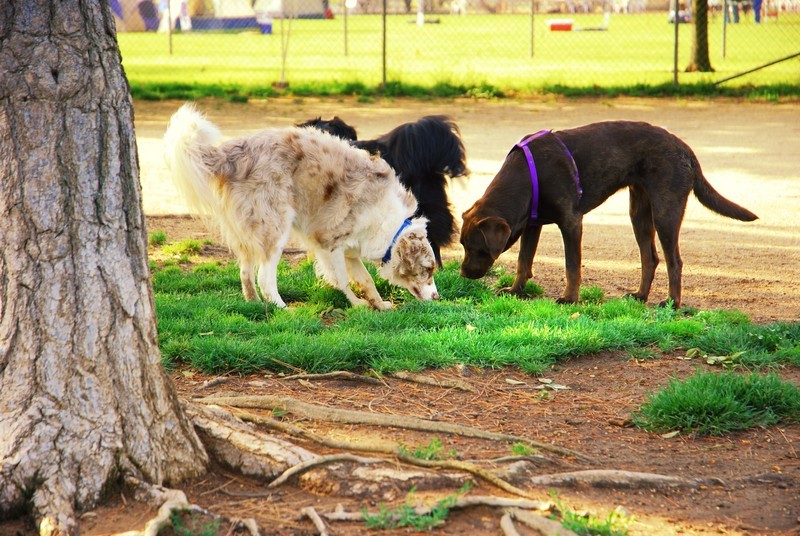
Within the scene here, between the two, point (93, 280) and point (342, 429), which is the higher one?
point (93, 280)

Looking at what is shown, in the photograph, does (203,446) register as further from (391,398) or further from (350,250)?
(350,250)

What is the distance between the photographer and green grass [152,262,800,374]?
497cm

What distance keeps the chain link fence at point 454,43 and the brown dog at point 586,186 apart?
11689 millimetres

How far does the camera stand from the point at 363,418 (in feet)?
13.0

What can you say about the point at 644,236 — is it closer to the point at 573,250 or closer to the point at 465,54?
the point at 573,250

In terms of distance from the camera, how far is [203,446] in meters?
3.42

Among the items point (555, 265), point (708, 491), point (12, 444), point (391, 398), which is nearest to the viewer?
point (12, 444)

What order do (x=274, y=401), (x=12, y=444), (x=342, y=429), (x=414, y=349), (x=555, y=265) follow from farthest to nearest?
(x=555, y=265) < (x=414, y=349) < (x=274, y=401) < (x=342, y=429) < (x=12, y=444)

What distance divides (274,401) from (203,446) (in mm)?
709

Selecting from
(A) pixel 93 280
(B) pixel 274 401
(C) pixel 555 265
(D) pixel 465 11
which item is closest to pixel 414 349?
(B) pixel 274 401

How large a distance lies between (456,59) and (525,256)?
60.8 ft

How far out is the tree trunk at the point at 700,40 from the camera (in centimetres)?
1819

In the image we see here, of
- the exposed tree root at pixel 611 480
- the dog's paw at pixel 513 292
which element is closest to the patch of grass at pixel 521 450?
the exposed tree root at pixel 611 480

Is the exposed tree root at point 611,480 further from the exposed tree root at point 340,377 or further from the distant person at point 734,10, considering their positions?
the distant person at point 734,10
